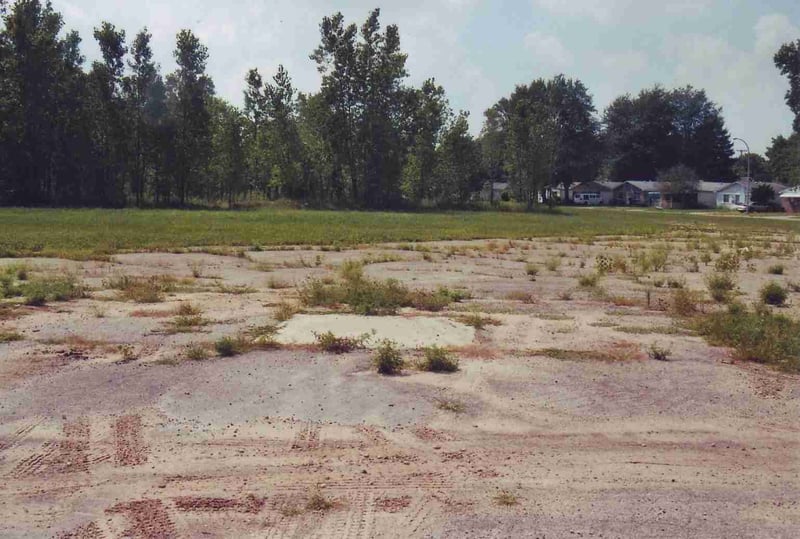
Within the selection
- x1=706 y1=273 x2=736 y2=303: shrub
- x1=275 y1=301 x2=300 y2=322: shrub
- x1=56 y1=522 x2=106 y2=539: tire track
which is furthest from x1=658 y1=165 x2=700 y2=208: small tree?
x1=56 y1=522 x2=106 y2=539: tire track

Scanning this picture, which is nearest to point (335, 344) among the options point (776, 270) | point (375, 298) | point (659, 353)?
point (375, 298)

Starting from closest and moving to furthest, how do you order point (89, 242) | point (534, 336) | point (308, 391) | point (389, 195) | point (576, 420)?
point (576, 420), point (308, 391), point (534, 336), point (89, 242), point (389, 195)

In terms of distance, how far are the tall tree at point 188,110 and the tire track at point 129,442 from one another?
6586 centimetres

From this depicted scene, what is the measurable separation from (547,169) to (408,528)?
84248 mm

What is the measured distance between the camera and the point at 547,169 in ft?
282

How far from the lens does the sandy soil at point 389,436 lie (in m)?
4.93

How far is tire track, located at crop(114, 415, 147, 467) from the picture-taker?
19.0ft

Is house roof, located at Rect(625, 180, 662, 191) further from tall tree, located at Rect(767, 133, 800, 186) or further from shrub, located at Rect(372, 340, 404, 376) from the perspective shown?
shrub, located at Rect(372, 340, 404, 376)

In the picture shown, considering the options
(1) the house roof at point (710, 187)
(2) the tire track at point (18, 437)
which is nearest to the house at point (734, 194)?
(1) the house roof at point (710, 187)

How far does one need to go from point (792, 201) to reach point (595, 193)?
120 feet

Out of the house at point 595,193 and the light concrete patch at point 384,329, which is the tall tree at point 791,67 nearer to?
the house at point 595,193

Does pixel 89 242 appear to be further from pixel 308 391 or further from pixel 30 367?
pixel 308 391

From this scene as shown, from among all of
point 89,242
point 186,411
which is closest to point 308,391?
point 186,411

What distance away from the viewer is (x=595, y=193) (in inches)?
5103
